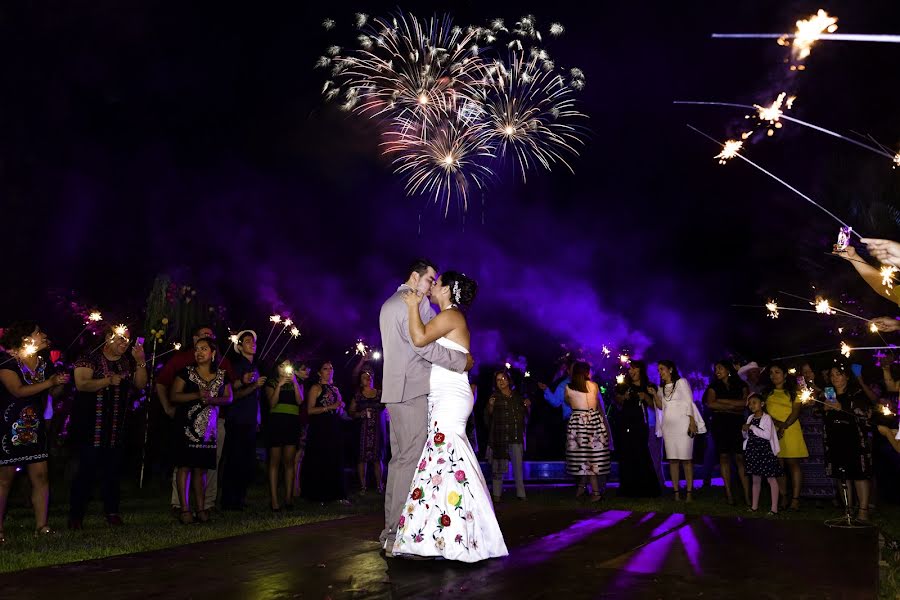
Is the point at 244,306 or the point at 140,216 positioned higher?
the point at 140,216

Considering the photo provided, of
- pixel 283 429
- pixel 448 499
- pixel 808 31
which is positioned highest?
pixel 808 31

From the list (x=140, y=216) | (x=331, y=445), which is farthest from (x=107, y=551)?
(x=140, y=216)

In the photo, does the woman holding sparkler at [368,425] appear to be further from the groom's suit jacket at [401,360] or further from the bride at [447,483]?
the bride at [447,483]

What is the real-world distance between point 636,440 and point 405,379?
238 inches

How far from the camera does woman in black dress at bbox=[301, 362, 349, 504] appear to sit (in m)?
9.57

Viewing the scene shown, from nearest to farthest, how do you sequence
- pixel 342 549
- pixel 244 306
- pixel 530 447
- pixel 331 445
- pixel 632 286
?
pixel 342 549, pixel 331 445, pixel 530 447, pixel 244 306, pixel 632 286

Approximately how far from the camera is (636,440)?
33.8ft

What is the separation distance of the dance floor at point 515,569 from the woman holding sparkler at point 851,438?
66.3 inches

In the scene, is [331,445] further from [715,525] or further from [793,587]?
[793,587]

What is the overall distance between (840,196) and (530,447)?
9.11 metres

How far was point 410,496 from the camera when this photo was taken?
4895 millimetres

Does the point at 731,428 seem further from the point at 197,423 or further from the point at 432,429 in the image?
the point at 197,423

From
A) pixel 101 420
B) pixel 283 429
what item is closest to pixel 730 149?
pixel 283 429

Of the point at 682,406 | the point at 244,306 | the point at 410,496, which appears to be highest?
the point at 244,306
